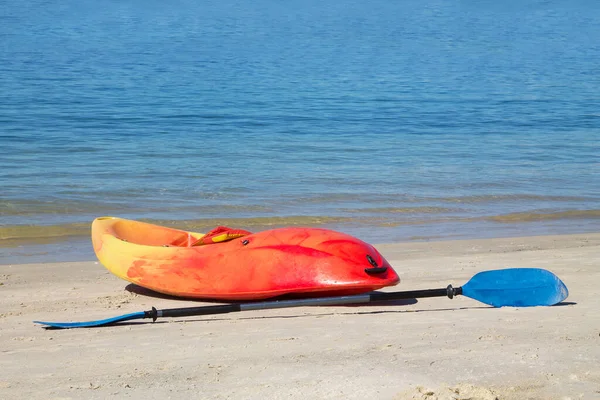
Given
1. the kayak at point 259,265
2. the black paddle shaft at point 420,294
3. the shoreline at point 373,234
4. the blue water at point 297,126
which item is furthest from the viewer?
the blue water at point 297,126

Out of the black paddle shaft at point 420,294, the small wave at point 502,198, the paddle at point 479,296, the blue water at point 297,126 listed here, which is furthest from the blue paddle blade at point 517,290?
the small wave at point 502,198

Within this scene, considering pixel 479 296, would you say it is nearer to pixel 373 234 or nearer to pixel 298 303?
pixel 298 303

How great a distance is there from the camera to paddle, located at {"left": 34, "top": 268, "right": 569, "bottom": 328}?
404 cm

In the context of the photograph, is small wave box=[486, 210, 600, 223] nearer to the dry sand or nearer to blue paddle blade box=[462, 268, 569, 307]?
the dry sand

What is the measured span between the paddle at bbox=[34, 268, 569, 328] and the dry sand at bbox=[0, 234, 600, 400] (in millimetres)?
64

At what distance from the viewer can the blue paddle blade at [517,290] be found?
13.9ft

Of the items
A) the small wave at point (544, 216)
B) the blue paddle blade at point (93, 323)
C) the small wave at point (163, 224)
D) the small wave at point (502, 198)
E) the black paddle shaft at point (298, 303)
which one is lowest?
the small wave at point (544, 216)

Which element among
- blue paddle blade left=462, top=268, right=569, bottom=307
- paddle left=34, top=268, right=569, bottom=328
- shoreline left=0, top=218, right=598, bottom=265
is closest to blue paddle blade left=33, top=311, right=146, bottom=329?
paddle left=34, top=268, right=569, bottom=328

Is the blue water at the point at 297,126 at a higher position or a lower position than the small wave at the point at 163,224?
higher

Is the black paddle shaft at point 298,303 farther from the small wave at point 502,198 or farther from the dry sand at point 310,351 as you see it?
the small wave at point 502,198

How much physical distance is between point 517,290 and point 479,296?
21 centimetres

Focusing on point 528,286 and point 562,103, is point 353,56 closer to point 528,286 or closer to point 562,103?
point 562,103

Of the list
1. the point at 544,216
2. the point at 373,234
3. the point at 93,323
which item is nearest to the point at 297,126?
the point at 544,216

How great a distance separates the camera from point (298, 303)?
166 inches
